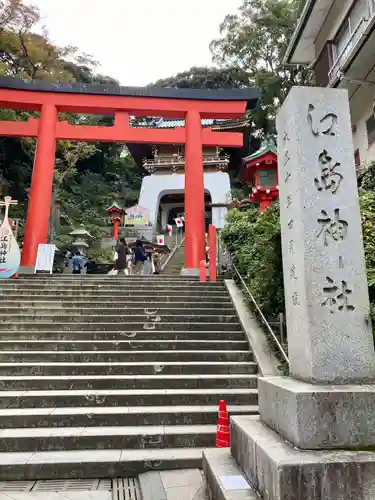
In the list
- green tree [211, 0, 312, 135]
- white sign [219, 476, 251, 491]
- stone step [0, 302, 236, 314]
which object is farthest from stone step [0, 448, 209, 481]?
green tree [211, 0, 312, 135]

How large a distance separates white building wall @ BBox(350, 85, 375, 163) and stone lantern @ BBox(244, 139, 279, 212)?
282 centimetres

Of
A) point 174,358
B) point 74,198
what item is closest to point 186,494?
point 174,358

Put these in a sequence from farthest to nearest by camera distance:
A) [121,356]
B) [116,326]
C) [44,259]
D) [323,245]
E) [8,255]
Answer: [44,259]
[8,255]
[116,326]
[121,356]
[323,245]

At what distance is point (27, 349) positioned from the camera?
5688 mm

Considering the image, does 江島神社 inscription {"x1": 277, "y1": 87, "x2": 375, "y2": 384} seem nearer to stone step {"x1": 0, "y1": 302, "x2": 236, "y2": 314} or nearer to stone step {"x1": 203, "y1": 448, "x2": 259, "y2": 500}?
stone step {"x1": 203, "y1": 448, "x2": 259, "y2": 500}

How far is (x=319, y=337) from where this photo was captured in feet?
7.93

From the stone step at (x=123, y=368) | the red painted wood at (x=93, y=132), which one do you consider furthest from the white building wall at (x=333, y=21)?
the stone step at (x=123, y=368)

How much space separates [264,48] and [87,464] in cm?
3051

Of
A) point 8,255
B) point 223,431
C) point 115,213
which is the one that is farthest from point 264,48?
point 223,431

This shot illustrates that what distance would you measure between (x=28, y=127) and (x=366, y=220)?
10.7 meters

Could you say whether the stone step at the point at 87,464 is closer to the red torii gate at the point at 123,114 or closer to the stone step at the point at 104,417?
the stone step at the point at 104,417

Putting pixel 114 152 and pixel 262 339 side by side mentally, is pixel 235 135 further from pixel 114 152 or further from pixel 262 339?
pixel 114 152

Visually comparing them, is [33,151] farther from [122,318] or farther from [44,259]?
[122,318]

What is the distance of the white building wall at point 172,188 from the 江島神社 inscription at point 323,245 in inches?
862
